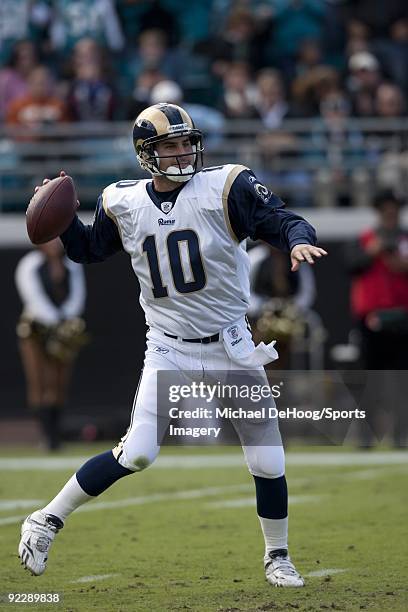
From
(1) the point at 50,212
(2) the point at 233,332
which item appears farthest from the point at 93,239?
(2) the point at 233,332

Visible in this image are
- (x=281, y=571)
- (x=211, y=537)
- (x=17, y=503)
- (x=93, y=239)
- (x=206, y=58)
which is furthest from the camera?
(x=206, y=58)

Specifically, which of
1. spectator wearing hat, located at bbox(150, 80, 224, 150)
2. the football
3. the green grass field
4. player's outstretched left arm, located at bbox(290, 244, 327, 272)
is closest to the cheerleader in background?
the green grass field

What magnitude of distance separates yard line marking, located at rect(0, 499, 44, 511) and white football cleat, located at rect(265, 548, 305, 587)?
2606 mm

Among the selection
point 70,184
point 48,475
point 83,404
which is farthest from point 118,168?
point 70,184

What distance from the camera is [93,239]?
5.57 metres

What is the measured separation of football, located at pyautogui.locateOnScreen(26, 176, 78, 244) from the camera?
5445 mm

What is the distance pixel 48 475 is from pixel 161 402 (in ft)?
13.2

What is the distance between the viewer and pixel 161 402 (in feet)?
17.4

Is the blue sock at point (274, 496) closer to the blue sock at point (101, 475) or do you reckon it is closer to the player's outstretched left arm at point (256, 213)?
the blue sock at point (101, 475)

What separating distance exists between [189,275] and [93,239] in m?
0.49

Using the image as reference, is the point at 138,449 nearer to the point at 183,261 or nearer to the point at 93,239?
the point at 183,261

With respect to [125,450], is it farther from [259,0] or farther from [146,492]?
[259,0]

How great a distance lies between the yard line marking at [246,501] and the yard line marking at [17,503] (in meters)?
1.01

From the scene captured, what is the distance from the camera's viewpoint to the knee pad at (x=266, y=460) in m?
5.32
